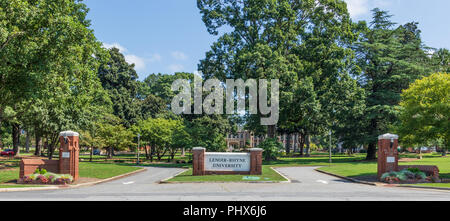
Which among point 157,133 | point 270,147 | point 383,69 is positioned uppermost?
point 383,69

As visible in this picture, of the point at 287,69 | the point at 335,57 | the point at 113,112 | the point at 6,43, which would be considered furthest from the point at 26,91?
the point at 113,112

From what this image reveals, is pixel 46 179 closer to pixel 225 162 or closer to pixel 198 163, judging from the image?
pixel 198 163

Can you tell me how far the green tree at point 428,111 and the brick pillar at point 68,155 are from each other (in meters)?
20.0

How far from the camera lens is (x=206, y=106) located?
45312 millimetres

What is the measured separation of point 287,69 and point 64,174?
22848 millimetres

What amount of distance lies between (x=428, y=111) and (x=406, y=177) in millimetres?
4450

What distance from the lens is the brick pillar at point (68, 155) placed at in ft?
68.4

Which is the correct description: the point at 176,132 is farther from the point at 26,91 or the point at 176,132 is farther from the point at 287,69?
the point at 26,91

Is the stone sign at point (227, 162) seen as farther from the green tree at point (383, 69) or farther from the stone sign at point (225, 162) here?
the green tree at point (383, 69)

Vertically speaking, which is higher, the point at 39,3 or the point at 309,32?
the point at 309,32

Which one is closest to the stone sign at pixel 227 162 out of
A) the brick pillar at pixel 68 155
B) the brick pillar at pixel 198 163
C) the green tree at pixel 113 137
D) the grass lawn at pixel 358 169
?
the brick pillar at pixel 198 163

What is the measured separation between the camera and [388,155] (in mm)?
21266

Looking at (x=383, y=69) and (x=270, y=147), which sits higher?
(x=383, y=69)

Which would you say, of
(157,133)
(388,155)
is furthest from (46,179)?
(157,133)
